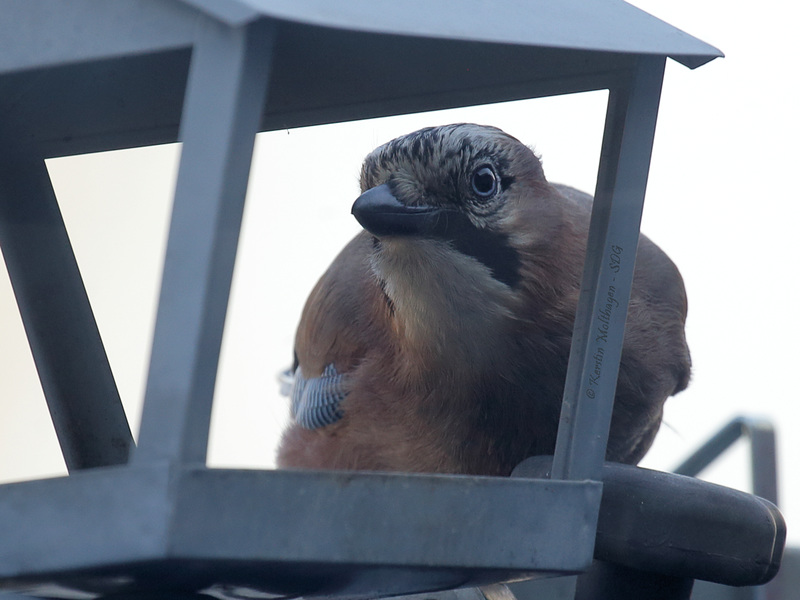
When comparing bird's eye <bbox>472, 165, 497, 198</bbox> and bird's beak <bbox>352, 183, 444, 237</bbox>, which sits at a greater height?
bird's eye <bbox>472, 165, 497, 198</bbox>

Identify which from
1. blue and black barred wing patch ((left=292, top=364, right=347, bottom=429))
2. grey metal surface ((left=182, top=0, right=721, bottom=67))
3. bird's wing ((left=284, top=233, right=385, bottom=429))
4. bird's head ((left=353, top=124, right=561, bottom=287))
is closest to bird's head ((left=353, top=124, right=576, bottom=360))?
bird's head ((left=353, top=124, right=561, bottom=287))

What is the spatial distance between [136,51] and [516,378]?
1331mm

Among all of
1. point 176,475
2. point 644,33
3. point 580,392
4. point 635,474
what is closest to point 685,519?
point 635,474

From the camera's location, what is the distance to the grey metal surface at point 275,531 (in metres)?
0.95

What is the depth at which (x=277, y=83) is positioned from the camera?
1456 mm

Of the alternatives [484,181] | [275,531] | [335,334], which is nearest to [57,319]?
[275,531]

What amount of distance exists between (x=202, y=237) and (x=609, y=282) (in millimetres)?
674

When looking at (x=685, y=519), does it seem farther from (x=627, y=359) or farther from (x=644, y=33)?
(x=627, y=359)

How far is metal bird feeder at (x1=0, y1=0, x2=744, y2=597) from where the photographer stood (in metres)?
0.97

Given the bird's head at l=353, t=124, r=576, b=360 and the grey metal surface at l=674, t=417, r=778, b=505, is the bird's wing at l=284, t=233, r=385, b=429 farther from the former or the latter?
the grey metal surface at l=674, t=417, r=778, b=505

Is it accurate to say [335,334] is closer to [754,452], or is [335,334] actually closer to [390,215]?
[390,215]

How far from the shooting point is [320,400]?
2.89 meters

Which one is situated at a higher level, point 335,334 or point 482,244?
point 482,244

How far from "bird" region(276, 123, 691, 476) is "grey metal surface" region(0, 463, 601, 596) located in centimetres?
79
